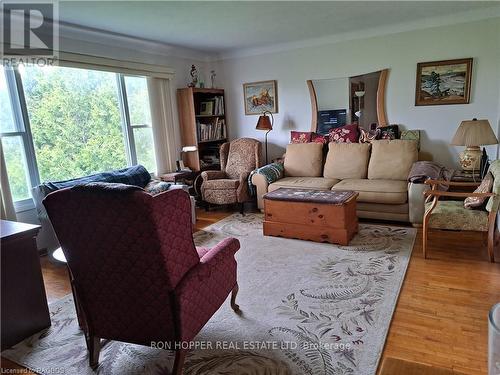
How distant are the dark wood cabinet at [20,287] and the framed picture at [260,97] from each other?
377cm

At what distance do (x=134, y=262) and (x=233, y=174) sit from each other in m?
3.50

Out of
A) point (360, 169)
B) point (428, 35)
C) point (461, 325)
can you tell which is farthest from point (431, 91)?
point (461, 325)

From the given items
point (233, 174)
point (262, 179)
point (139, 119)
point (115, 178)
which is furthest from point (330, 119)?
point (115, 178)

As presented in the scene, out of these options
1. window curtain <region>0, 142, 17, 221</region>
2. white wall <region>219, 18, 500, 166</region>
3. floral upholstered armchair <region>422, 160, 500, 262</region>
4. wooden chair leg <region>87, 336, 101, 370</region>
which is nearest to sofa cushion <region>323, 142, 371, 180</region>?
white wall <region>219, 18, 500, 166</region>

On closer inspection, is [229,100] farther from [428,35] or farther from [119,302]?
[119,302]

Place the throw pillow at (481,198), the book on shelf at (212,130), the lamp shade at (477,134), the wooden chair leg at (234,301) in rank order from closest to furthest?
the wooden chair leg at (234,301) < the throw pillow at (481,198) < the lamp shade at (477,134) < the book on shelf at (212,130)

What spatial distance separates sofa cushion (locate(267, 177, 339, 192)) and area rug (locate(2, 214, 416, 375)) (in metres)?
1.10

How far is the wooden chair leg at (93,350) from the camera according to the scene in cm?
176

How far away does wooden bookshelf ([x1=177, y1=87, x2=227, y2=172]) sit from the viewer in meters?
4.93

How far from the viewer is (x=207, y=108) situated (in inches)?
207

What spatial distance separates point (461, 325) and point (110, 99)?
13.6ft

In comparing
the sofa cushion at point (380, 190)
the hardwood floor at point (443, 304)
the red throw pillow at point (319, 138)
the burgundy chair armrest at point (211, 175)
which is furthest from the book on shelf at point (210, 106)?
the hardwood floor at point (443, 304)

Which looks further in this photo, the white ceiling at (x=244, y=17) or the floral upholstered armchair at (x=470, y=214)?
the white ceiling at (x=244, y=17)

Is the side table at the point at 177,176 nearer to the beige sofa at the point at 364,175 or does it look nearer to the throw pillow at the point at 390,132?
the beige sofa at the point at 364,175
